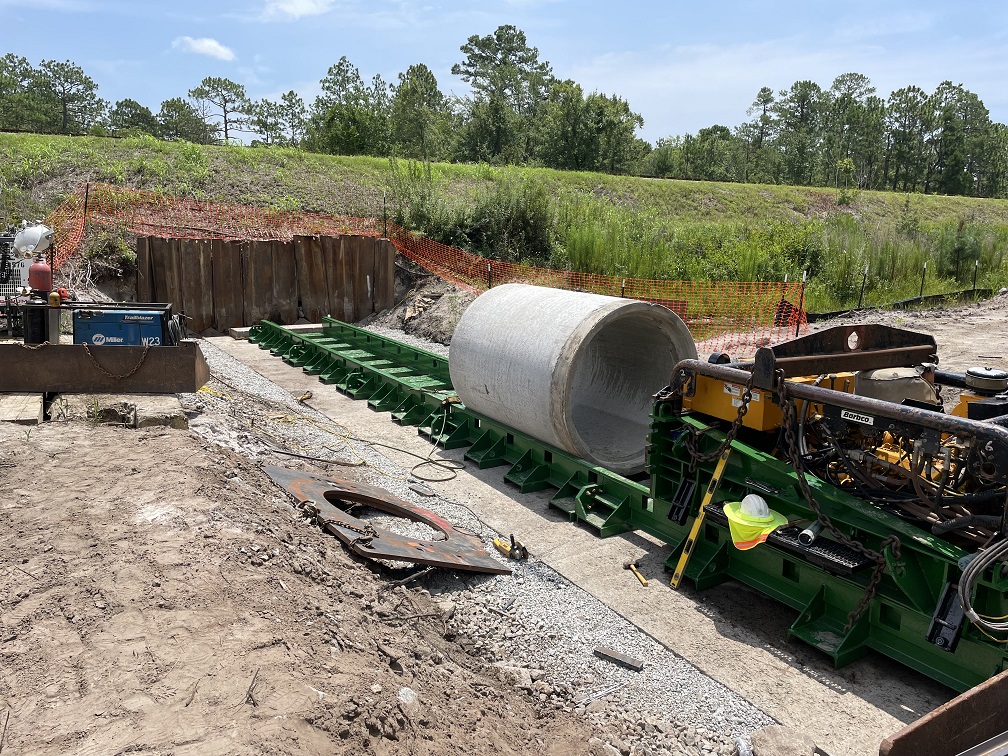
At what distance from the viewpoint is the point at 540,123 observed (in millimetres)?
58438

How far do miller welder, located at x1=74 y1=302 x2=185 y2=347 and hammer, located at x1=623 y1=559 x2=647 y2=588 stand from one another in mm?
6217

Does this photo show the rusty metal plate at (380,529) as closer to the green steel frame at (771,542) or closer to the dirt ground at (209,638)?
the dirt ground at (209,638)

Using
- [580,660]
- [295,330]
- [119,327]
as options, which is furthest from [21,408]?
[295,330]

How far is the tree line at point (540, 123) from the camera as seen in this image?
57031 millimetres

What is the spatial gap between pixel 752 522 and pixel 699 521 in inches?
28.1

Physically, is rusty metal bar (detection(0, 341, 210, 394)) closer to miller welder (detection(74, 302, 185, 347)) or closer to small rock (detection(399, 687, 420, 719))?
miller welder (detection(74, 302, 185, 347))

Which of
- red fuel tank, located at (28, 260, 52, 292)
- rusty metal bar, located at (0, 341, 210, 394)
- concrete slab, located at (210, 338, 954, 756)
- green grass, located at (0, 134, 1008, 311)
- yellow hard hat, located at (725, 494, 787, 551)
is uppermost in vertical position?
green grass, located at (0, 134, 1008, 311)

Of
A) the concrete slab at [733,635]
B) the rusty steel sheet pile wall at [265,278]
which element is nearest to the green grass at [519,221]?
the rusty steel sheet pile wall at [265,278]

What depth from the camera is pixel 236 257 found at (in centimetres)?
1722

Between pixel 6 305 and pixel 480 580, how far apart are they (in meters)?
7.25

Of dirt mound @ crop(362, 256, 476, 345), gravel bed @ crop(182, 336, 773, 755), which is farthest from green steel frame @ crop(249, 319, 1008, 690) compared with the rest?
dirt mound @ crop(362, 256, 476, 345)

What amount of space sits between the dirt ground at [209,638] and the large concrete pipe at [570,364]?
2508mm

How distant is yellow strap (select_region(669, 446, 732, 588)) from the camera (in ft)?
18.6

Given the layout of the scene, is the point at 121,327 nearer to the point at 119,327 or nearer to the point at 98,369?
the point at 119,327
